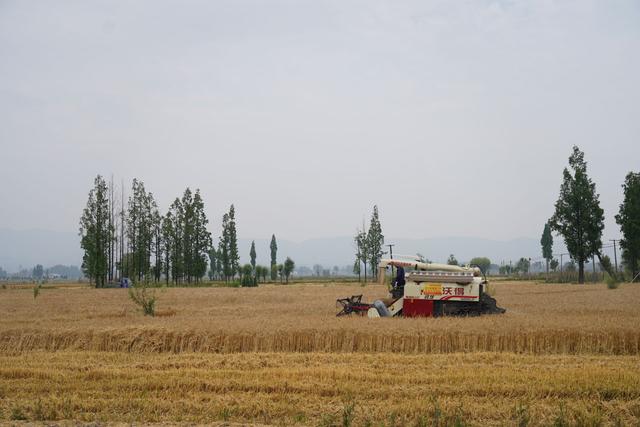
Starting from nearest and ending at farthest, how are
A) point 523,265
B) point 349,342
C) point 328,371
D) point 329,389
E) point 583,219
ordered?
point 329,389
point 328,371
point 349,342
point 583,219
point 523,265

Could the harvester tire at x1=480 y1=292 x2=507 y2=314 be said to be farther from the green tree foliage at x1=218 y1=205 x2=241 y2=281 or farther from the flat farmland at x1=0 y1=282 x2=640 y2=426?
the green tree foliage at x1=218 y1=205 x2=241 y2=281

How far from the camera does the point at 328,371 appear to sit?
12.4 meters

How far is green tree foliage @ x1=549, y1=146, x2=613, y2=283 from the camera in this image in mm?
61031

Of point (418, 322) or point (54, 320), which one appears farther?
point (54, 320)

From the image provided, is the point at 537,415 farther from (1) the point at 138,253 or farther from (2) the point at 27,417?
(1) the point at 138,253

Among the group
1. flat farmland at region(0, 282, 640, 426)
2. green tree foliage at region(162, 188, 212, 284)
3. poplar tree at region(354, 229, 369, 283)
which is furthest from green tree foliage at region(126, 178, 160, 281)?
flat farmland at region(0, 282, 640, 426)

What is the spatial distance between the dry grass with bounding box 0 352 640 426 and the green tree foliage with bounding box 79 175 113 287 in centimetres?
5448

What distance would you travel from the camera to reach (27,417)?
9.81 m

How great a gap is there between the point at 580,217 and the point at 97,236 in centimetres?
5310

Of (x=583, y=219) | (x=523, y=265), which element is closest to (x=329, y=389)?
(x=583, y=219)

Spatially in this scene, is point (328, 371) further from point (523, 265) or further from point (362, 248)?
point (523, 265)

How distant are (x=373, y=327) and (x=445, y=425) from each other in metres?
7.45

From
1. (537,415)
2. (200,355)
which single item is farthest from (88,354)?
(537,415)

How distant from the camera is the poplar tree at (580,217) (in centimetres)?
6103
